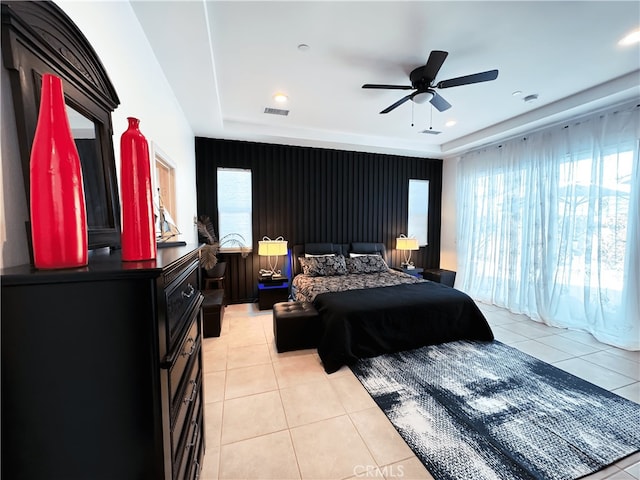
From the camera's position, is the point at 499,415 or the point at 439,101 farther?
the point at 439,101

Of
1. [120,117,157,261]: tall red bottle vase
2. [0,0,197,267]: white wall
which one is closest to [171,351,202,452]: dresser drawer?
[120,117,157,261]: tall red bottle vase

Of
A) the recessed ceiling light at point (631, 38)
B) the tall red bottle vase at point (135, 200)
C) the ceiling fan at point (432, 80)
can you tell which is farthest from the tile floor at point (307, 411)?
the recessed ceiling light at point (631, 38)

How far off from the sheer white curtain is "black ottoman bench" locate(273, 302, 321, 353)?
331cm

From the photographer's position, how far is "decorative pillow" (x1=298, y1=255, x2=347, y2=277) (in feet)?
13.8

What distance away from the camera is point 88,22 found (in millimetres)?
1122

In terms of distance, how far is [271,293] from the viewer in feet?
13.6

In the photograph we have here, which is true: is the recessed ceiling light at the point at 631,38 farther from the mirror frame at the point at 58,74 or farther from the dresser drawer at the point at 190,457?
the dresser drawer at the point at 190,457

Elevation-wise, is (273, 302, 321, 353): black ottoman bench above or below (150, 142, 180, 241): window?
below

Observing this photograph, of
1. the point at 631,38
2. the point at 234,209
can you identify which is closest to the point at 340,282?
the point at 234,209

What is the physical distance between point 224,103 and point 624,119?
15.2 ft

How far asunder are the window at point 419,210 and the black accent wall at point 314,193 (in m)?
0.12

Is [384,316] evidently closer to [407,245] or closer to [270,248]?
[270,248]

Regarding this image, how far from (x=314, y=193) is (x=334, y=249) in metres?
1.09
